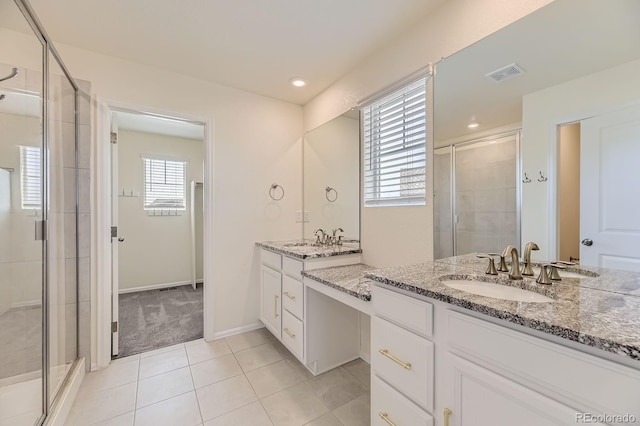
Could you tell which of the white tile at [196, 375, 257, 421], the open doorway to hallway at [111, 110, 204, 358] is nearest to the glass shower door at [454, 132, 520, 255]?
the white tile at [196, 375, 257, 421]

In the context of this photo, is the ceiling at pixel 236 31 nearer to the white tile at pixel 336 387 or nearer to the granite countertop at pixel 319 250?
the granite countertop at pixel 319 250

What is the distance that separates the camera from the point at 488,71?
1.37 metres

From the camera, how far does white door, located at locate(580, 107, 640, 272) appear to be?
93 centimetres

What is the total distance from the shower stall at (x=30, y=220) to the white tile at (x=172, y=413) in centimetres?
48

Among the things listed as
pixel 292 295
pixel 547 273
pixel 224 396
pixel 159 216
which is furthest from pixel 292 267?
pixel 159 216

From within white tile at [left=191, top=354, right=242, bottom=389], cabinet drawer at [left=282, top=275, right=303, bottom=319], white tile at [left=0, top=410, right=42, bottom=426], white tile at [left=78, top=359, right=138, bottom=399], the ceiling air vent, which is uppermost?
the ceiling air vent

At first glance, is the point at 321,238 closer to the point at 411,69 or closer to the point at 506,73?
the point at 411,69

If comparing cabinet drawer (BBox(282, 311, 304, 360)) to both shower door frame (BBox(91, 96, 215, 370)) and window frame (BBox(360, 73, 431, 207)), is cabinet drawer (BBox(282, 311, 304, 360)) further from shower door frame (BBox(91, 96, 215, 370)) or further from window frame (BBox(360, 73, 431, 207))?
shower door frame (BBox(91, 96, 215, 370))

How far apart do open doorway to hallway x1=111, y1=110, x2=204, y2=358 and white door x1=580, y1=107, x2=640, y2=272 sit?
3.45m

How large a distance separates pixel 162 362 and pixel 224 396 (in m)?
0.75

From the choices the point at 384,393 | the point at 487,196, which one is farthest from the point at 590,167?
the point at 384,393

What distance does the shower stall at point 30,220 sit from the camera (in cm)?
146

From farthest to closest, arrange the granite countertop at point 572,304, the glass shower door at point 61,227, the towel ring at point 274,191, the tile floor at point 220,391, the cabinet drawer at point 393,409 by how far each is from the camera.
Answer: the towel ring at point 274,191 < the glass shower door at point 61,227 < the tile floor at point 220,391 < the cabinet drawer at point 393,409 < the granite countertop at point 572,304

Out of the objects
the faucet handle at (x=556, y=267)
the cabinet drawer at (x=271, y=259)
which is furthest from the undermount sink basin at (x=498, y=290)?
the cabinet drawer at (x=271, y=259)
